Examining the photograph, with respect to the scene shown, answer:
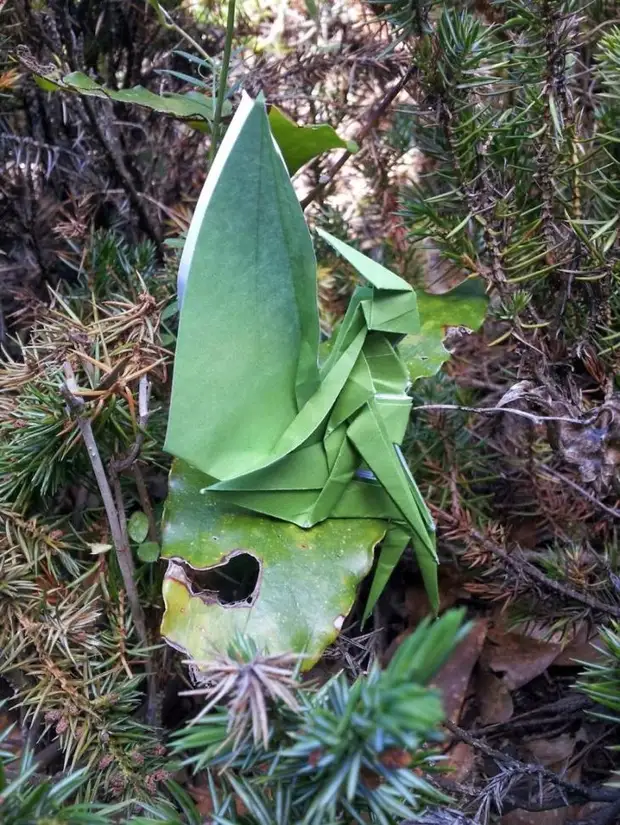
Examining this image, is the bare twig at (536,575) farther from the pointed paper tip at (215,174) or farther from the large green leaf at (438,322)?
the pointed paper tip at (215,174)

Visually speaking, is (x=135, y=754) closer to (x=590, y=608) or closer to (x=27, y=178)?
(x=590, y=608)

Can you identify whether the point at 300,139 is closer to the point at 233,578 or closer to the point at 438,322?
the point at 438,322

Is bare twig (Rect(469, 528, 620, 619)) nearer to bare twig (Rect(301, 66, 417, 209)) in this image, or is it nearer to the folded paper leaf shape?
the folded paper leaf shape

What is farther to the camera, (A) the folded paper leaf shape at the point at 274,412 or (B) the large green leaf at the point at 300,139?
(B) the large green leaf at the point at 300,139

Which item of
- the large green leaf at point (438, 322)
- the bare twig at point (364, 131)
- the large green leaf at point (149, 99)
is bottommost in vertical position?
the large green leaf at point (438, 322)

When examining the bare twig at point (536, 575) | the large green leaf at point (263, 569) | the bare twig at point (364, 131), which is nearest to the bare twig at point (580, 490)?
the bare twig at point (536, 575)

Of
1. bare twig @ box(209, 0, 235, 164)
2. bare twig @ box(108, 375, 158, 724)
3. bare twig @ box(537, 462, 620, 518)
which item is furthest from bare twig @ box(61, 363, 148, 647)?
bare twig @ box(537, 462, 620, 518)

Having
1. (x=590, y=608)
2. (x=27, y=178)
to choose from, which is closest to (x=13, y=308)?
(x=27, y=178)

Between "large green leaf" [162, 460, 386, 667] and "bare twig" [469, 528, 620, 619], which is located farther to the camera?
"bare twig" [469, 528, 620, 619]
